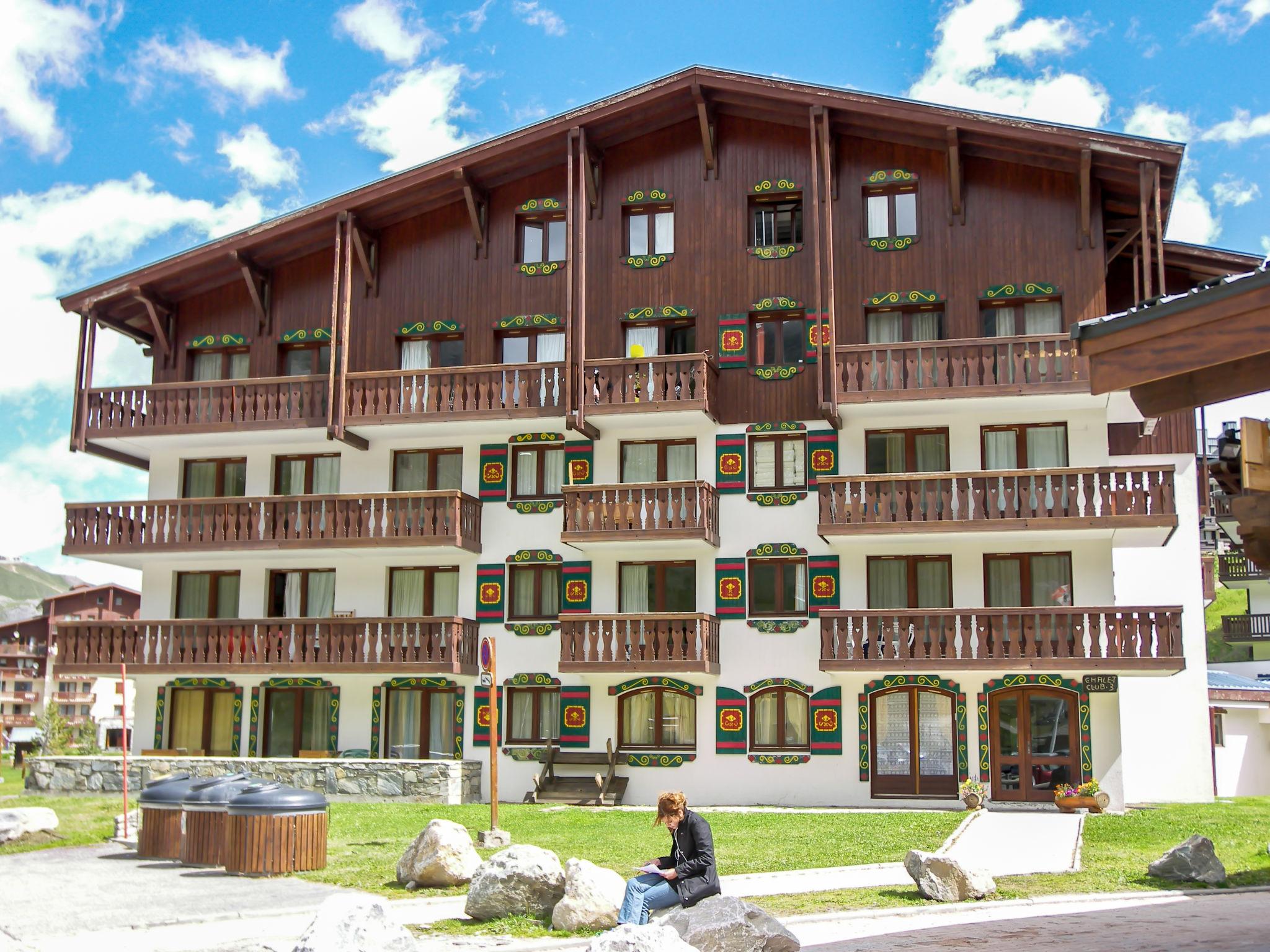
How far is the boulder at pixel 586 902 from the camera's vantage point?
13.5 metres

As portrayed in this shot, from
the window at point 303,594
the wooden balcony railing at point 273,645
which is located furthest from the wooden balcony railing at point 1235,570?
the window at point 303,594

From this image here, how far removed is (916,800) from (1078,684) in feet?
13.1

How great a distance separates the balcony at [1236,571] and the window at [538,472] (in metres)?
36.4

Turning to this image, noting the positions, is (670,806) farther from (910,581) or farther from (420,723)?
(420,723)

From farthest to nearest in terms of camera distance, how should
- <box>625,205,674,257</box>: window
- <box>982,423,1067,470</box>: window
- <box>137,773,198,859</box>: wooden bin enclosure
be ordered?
<box>625,205,674,257</box>: window → <box>982,423,1067,470</box>: window → <box>137,773,198,859</box>: wooden bin enclosure

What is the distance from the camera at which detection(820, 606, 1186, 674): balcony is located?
27.1m

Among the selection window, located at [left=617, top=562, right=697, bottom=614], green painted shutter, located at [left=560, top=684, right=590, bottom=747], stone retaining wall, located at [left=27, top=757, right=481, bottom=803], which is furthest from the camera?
window, located at [left=617, top=562, right=697, bottom=614]

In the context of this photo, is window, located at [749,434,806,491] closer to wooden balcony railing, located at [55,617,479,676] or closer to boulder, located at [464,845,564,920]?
wooden balcony railing, located at [55,617,479,676]

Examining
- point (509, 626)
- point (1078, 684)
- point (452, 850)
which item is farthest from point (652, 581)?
point (452, 850)

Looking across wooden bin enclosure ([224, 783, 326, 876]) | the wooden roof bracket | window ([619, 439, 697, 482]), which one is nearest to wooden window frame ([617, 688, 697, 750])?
window ([619, 439, 697, 482])

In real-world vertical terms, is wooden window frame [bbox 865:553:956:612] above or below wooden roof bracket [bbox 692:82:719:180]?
below

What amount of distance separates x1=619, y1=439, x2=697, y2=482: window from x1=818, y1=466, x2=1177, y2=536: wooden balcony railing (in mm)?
3605

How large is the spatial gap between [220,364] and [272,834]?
20253 millimetres

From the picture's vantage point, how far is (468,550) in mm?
31844
